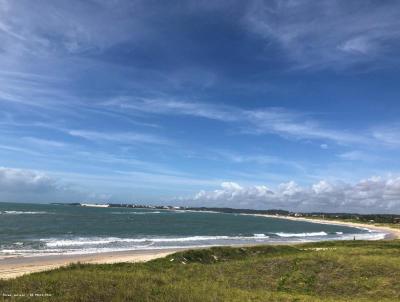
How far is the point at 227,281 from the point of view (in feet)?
79.2

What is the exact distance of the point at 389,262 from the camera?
88.8 feet

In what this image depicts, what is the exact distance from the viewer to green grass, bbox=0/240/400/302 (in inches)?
634

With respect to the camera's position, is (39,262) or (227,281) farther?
(39,262)

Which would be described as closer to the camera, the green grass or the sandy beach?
the green grass

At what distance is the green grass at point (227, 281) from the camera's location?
52.8 ft

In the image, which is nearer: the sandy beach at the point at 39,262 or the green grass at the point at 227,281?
the green grass at the point at 227,281

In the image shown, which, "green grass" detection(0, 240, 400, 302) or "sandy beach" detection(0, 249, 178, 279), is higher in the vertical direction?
"green grass" detection(0, 240, 400, 302)

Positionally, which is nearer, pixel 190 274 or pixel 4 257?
pixel 190 274

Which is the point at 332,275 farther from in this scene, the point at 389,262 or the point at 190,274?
the point at 190,274

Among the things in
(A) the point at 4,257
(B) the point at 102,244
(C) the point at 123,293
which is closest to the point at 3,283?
(C) the point at 123,293

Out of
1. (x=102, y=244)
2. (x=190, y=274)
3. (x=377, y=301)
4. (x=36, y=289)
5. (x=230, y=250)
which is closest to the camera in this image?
(x=36, y=289)

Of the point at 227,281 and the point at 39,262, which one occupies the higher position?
the point at 227,281

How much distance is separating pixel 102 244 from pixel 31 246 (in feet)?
33.9

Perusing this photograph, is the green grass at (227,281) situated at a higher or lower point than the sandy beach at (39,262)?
higher
